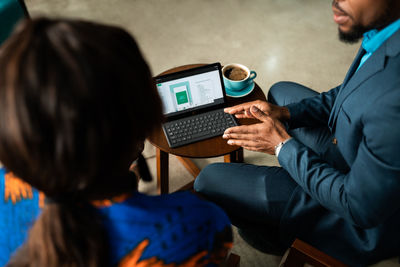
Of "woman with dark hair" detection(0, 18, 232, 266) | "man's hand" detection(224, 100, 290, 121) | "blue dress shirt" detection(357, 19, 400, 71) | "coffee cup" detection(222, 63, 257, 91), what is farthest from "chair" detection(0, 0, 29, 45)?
"blue dress shirt" detection(357, 19, 400, 71)

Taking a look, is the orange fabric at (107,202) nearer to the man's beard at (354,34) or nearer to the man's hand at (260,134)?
the man's hand at (260,134)

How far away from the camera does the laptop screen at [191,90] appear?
1.15 metres

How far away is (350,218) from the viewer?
2.86 feet

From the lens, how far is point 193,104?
3.94ft

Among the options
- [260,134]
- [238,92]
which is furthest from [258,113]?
[238,92]

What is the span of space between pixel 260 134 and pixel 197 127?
262mm

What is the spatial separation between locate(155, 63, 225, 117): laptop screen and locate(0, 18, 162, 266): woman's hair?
25.2 inches

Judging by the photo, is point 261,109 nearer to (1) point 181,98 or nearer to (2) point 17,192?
(1) point 181,98

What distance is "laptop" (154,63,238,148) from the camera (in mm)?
1147

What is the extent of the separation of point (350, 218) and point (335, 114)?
361mm

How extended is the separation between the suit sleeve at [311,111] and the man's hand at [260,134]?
0.18m

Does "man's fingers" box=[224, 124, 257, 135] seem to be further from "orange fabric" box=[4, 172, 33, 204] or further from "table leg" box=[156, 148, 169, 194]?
"orange fabric" box=[4, 172, 33, 204]

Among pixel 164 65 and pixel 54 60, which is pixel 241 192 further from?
pixel 164 65

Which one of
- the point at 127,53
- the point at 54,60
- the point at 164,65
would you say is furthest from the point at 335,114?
the point at 164,65
